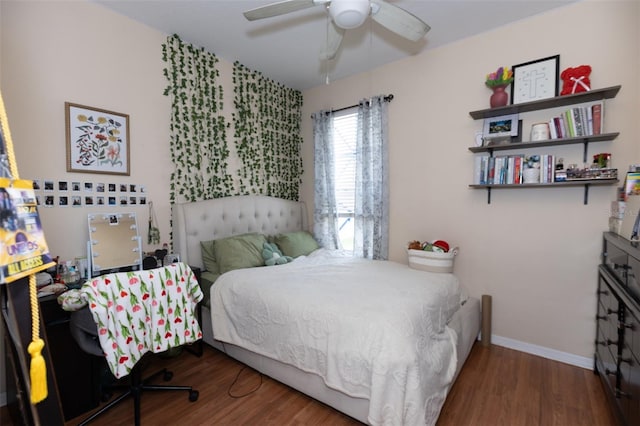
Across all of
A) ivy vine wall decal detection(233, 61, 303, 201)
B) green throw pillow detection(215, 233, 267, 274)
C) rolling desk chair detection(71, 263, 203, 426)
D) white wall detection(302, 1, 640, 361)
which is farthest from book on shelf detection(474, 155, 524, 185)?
rolling desk chair detection(71, 263, 203, 426)

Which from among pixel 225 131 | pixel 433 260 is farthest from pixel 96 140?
pixel 433 260

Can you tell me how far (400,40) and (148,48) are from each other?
2.30m

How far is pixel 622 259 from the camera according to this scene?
1711 millimetres

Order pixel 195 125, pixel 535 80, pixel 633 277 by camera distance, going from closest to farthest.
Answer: pixel 633 277 < pixel 535 80 < pixel 195 125

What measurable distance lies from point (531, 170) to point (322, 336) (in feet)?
7.03

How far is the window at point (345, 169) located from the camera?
3.67 metres

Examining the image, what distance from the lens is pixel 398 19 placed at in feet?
6.06

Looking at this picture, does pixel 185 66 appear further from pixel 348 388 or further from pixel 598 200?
pixel 598 200

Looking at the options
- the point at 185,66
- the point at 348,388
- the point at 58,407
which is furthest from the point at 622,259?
the point at 185,66

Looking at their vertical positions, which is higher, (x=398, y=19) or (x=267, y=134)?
(x=398, y=19)

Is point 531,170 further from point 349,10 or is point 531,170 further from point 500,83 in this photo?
point 349,10

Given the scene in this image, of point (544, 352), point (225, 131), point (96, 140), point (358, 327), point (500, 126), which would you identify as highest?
point (225, 131)

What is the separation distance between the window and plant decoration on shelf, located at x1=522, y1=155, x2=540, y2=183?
173 cm

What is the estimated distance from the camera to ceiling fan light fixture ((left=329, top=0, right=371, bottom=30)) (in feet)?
5.28
